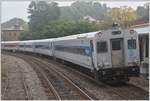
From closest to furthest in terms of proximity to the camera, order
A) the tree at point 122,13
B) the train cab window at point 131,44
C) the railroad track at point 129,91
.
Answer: the railroad track at point 129,91, the train cab window at point 131,44, the tree at point 122,13

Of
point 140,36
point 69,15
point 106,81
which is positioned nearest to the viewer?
point 106,81

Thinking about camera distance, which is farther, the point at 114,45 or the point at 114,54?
the point at 114,45

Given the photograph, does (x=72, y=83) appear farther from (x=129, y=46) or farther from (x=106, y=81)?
(x=129, y=46)

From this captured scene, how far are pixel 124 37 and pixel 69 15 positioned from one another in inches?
4446

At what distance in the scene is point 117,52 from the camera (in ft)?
62.2

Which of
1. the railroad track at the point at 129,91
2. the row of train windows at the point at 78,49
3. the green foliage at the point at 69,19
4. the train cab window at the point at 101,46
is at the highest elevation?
the green foliage at the point at 69,19


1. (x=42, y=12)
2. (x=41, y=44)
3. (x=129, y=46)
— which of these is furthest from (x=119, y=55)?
(x=42, y=12)

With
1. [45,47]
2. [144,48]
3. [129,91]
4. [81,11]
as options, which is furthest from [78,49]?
[81,11]

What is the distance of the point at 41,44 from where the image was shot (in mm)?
49781

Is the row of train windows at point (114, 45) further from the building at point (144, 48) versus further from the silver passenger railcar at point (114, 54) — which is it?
the building at point (144, 48)

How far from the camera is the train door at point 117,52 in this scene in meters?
18.8

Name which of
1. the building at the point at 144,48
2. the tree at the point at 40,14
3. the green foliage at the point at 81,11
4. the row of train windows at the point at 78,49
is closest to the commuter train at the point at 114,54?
the row of train windows at the point at 78,49

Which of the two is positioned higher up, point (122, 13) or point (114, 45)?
point (122, 13)

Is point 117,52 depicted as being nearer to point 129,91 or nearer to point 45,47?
point 129,91
